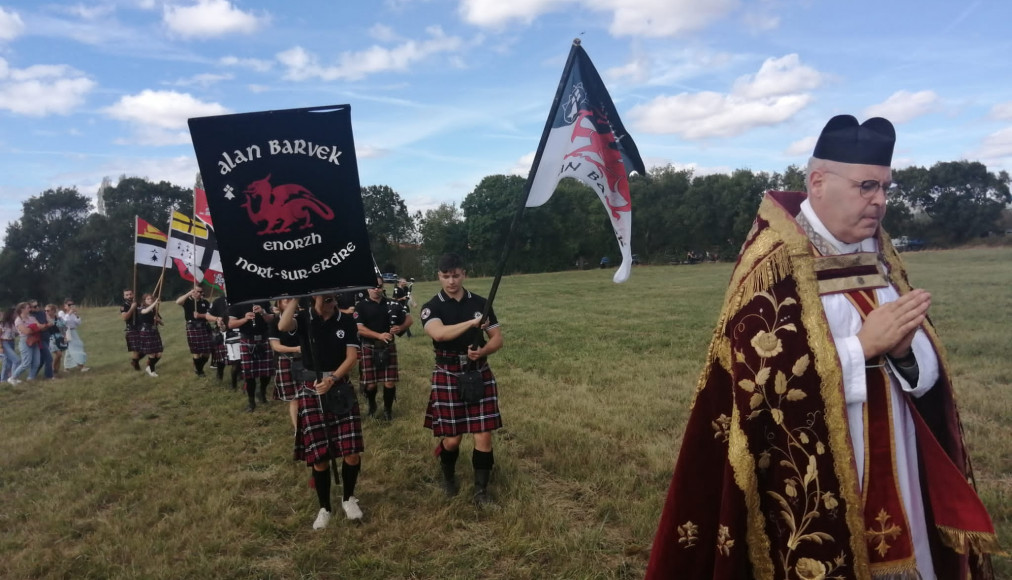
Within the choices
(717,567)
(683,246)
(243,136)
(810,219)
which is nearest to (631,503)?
(717,567)

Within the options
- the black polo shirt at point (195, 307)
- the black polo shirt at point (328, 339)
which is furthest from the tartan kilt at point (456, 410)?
the black polo shirt at point (195, 307)

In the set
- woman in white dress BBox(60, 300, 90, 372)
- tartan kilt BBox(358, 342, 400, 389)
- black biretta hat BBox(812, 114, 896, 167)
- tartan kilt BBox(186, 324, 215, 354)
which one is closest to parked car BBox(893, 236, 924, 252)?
tartan kilt BBox(358, 342, 400, 389)

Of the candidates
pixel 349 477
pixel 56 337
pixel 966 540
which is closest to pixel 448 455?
pixel 349 477

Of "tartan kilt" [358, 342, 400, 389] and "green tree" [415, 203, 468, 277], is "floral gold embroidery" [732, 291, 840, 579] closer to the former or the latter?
"tartan kilt" [358, 342, 400, 389]

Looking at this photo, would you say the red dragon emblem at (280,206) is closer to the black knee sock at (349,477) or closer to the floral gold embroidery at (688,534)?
the black knee sock at (349,477)

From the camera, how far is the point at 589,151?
381cm

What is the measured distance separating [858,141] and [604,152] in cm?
168

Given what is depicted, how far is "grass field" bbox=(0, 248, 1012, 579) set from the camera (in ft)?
15.4

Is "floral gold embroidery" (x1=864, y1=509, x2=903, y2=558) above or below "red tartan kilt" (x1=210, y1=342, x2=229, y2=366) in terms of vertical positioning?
above

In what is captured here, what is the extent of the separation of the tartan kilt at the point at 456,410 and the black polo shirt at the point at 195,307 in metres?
8.70

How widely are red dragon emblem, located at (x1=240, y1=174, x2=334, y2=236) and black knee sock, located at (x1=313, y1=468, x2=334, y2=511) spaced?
2361mm

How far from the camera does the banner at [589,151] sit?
12.3 feet

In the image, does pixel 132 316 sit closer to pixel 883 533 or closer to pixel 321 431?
pixel 321 431

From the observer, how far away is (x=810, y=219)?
252cm
